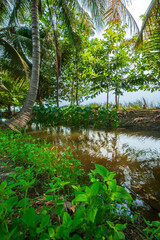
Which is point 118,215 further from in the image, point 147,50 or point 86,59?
point 86,59

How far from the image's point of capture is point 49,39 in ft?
27.1

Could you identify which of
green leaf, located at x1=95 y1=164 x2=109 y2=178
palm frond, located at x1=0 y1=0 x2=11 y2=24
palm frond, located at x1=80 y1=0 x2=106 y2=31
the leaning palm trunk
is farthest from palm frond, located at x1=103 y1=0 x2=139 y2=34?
green leaf, located at x1=95 y1=164 x2=109 y2=178

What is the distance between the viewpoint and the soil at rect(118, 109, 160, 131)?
4762 millimetres

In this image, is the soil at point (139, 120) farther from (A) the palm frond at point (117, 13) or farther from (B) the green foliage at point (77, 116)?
(A) the palm frond at point (117, 13)

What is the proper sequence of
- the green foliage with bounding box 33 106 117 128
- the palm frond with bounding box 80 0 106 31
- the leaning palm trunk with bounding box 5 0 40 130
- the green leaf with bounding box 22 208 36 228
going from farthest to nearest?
the green foliage with bounding box 33 106 117 128
the palm frond with bounding box 80 0 106 31
the leaning palm trunk with bounding box 5 0 40 130
the green leaf with bounding box 22 208 36 228

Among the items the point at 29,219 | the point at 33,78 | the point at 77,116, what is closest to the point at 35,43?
the point at 33,78

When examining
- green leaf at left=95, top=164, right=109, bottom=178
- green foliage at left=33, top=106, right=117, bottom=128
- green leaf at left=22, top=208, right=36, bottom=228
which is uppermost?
green foliage at left=33, top=106, right=117, bottom=128

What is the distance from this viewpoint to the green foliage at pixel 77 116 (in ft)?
16.7

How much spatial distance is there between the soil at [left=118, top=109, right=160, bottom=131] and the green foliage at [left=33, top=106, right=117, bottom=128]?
537 mm

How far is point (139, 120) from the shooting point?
5.07 meters

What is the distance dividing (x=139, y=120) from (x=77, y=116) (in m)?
2.52

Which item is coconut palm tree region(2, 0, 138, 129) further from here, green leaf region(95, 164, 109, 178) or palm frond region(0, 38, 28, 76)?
green leaf region(95, 164, 109, 178)

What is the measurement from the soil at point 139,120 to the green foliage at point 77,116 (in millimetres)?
537

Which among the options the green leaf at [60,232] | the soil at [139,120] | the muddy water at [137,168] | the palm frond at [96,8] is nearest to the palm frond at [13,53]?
the palm frond at [96,8]
